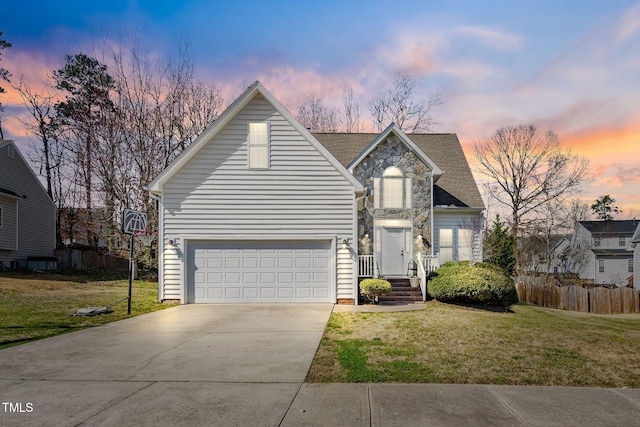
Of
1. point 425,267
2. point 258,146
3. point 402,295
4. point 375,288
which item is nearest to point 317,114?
point 425,267

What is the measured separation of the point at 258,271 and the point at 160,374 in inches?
328

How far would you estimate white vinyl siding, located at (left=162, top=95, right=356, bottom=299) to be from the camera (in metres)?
14.4

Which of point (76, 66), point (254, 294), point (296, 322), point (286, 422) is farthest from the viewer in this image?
point (76, 66)

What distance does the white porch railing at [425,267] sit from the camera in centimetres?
1565

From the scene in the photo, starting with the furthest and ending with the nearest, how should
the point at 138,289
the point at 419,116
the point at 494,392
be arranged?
the point at 419,116 → the point at 138,289 → the point at 494,392

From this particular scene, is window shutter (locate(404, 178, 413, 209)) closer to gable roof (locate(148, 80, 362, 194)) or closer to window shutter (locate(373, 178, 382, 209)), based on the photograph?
window shutter (locate(373, 178, 382, 209))

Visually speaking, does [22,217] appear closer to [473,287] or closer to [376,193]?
[376,193]

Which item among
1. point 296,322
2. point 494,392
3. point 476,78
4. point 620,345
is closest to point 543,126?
point 476,78

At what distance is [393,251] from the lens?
60.0ft

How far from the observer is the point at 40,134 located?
32.6 m

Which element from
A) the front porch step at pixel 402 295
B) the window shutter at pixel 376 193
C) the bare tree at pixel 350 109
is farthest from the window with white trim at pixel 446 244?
the bare tree at pixel 350 109

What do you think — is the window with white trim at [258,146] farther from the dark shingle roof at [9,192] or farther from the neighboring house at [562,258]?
the neighboring house at [562,258]

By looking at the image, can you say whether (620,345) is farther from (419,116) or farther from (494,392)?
(419,116)

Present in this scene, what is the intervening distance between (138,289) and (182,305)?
6342mm
